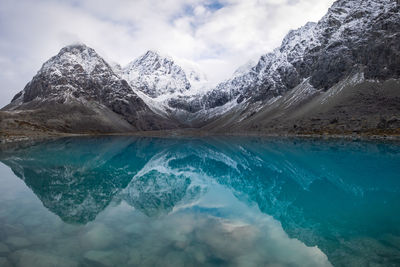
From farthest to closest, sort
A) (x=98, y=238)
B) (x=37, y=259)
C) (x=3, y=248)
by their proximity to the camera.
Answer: (x=98, y=238)
(x=3, y=248)
(x=37, y=259)

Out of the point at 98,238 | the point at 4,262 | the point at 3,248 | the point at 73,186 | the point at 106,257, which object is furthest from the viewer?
the point at 73,186

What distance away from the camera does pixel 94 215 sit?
Result: 22.8m

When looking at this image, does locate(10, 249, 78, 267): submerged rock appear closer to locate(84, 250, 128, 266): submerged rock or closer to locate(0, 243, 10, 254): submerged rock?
locate(0, 243, 10, 254): submerged rock

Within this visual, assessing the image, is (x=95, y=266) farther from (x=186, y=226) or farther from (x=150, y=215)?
(x=150, y=215)

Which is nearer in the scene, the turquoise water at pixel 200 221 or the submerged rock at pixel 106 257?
the submerged rock at pixel 106 257

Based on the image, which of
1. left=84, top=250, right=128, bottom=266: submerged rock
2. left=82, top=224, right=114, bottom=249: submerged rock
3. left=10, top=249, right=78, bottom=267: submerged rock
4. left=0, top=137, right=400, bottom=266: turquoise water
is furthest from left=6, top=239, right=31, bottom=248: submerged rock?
left=84, top=250, right=128, bottom=266: submerged rock

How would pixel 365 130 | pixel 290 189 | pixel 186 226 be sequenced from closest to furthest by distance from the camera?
pixel 186 226 → pixel 290 189 → pixel 365 130

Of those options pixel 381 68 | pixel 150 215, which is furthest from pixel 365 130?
pixel 150 215

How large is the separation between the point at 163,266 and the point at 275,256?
20.7 ft

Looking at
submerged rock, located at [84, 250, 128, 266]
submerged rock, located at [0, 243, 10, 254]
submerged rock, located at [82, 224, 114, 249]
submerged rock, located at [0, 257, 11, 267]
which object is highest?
submerged rock, located at [84, 250, 128, 266]

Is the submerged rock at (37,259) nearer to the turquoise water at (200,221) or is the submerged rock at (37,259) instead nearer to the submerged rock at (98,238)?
the turquoise water at (200,221)

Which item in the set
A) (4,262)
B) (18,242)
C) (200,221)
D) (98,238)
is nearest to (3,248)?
(18,242)

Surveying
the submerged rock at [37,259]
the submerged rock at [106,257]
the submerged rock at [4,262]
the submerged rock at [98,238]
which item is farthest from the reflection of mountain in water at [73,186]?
the submerged rock at [4,262]

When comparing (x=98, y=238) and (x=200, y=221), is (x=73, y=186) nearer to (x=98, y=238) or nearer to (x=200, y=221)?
(x=98, y=238)
